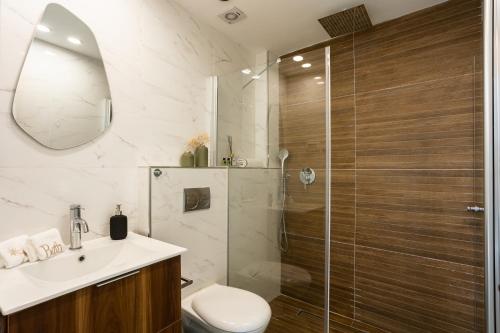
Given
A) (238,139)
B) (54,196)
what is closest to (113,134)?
(54,196)

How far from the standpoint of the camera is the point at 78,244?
1.26m

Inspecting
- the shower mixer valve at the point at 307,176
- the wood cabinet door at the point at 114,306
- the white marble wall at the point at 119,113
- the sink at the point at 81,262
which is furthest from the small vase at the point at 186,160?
the wood cabinet door at the point at 114,306

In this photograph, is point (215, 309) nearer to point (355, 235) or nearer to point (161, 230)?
point (161, 230)

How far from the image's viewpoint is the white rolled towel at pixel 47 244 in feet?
3.64

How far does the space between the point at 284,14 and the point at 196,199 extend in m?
1.53

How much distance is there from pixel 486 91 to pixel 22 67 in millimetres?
1908

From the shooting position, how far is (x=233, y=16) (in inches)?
78.8

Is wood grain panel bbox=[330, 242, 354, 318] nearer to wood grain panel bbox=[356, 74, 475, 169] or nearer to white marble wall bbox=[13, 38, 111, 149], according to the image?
wood grain panel bbox=[356, 74, 475, 169]

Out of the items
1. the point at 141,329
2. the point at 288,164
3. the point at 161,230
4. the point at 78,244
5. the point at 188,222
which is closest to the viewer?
the point at 141,329

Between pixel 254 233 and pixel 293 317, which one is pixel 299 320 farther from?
pixel 254 233

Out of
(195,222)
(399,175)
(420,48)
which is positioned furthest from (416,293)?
(420,48)

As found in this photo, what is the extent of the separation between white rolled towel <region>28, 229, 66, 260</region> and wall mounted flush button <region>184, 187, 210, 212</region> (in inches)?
28.1

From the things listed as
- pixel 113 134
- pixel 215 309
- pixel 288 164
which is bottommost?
pixel 215 309

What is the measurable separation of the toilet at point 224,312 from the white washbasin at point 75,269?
0.51 meters
